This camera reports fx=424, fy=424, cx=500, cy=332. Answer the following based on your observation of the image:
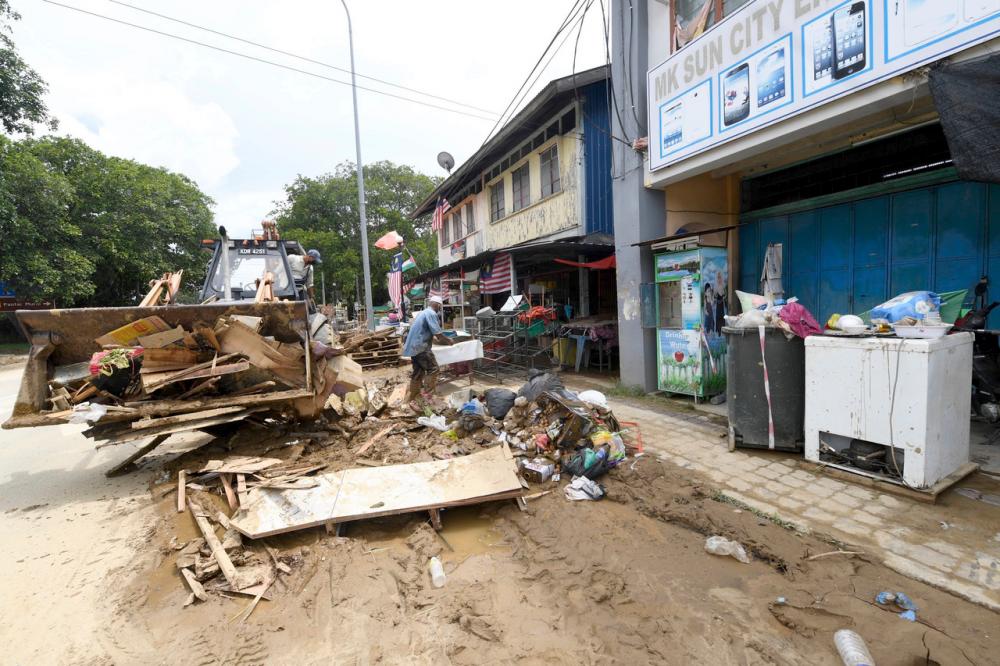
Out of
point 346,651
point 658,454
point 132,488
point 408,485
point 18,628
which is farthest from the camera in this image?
→ point 658,454

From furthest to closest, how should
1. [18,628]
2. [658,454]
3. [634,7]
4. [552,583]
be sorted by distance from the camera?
[634,7], [658,454], [552,583], [18,628]

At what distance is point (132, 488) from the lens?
445 cm

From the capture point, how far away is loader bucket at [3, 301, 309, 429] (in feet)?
13.8

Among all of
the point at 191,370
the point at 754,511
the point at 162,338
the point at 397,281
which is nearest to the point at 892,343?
the point at 754,511

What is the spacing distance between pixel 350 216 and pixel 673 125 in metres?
28.6

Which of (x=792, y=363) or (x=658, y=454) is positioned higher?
(x=792, y=363)

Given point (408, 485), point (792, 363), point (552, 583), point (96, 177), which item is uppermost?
point (96, 177)

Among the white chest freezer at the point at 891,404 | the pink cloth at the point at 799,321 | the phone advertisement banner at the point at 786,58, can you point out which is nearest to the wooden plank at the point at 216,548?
the white chest freezer at the point at 891,404

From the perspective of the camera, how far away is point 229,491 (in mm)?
3898

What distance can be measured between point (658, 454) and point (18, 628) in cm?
525

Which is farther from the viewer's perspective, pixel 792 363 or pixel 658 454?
pixel 658 454

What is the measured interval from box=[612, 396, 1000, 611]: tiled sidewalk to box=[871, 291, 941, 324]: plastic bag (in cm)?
163

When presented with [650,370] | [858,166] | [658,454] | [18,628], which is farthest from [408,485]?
[858,166]

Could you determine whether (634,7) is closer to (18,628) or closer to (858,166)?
(858,166)
